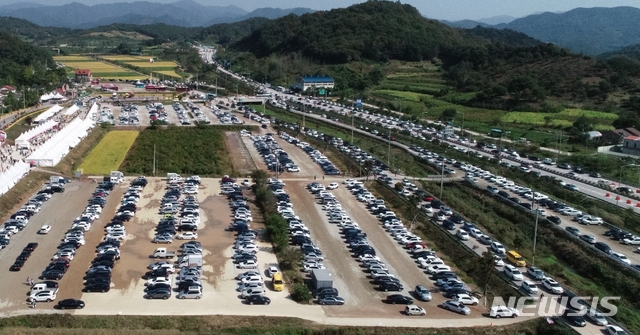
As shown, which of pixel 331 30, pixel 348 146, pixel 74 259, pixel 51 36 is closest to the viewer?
pixel 74 259

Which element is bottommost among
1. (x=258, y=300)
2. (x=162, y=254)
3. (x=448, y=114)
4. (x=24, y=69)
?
(x=258, y=300)

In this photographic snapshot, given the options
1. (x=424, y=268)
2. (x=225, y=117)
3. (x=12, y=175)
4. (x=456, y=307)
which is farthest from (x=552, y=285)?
(x=225, y=117)

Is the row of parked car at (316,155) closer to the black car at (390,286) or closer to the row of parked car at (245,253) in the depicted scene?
the row of parked car at (245,253)

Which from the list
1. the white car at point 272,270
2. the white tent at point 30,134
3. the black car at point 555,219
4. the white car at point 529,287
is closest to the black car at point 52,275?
the white car at point 272,270

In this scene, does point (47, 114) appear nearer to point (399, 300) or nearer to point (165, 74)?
point (399, 300)

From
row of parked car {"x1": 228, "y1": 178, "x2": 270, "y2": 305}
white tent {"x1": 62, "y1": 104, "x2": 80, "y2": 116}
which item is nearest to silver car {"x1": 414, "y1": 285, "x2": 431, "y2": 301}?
row of parked car {"x1": 228, "y1": 178, "x2": 270, "y2": 305}

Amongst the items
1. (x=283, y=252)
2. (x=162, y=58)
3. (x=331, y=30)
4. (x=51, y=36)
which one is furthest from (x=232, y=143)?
(x=51, y=36)

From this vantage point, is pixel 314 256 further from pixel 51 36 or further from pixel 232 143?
pixel 51 36
